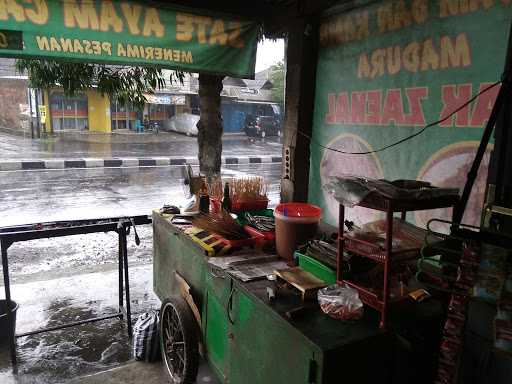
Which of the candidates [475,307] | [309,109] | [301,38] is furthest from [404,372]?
[301,38]

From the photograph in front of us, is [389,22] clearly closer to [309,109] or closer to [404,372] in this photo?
[309,109]

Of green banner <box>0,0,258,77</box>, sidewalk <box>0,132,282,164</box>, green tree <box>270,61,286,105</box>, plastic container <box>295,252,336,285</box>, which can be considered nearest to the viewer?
plastic container <box>295,252,336,285</box>

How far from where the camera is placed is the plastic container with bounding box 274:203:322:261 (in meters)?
2.90

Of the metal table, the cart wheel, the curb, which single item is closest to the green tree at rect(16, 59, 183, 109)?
the metal table

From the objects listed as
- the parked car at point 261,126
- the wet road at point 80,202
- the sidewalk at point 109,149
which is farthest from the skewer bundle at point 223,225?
the parked car at point 261,126

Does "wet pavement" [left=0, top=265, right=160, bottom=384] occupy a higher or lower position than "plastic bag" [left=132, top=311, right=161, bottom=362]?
lower

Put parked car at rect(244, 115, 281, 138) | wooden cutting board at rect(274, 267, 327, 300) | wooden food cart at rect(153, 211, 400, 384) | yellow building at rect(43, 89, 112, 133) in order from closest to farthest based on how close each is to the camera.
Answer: wooden food cart at rect(153, 211, 400, 384) < wooden cutting board at rect(274, 267, 327, 300) < yellow building at rect(43, 89, 112, 133) < parked car at rect(244, 115, 281, 138)

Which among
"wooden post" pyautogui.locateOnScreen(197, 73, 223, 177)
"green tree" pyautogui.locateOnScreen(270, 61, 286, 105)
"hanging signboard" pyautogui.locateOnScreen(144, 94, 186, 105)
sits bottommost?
"wooden post" pyautogui.locateOnScreen(197, 73, 223, 177)

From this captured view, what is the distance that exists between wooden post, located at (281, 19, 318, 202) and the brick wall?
25941 mm

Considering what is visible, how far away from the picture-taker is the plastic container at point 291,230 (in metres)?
2.90

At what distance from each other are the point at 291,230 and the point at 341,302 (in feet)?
2.91

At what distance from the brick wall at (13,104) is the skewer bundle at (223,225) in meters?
27.0

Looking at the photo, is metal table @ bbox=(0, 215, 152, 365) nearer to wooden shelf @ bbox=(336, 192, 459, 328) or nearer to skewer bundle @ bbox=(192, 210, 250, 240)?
skewer bundle @ bbox=(192, 210, 250, 240)

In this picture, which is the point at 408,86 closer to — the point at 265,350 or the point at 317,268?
the point at 317,268
